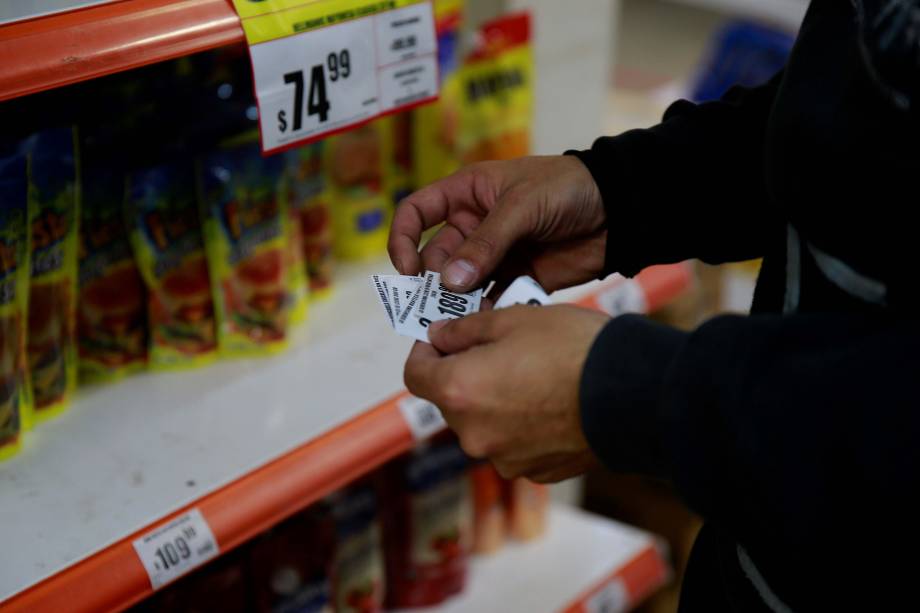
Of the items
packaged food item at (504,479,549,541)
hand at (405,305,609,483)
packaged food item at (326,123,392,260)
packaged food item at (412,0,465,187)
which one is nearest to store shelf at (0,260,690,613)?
packaged food item at (326,123,392,260)

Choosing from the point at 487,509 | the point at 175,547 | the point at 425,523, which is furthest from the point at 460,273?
the point at 487,509

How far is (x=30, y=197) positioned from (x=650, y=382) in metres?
0.70

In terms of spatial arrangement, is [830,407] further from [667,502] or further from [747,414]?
[667,502]

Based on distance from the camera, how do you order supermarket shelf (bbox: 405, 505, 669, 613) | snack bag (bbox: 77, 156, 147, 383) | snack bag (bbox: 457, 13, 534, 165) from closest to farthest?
1. snack bag (bbox: 77, 156, 147, 383)
2. snack bag (bbox: 457, 13, 534, 165)
3. supermarket shelf (bbox: 405, 505, 669, 613)

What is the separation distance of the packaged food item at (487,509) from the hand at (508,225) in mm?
751

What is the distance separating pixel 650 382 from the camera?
688 mm

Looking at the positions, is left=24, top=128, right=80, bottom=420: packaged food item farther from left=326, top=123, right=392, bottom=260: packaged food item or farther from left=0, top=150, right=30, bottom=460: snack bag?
left=326, top=123, right=392, bottom=260: packaged food item

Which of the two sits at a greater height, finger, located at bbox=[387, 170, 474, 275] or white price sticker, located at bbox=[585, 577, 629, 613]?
finger, located at bbox=[387, 170, 474, 275]

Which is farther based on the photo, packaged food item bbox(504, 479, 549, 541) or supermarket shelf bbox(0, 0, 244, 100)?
packaged food item bbox(504, 479, 549, 541)

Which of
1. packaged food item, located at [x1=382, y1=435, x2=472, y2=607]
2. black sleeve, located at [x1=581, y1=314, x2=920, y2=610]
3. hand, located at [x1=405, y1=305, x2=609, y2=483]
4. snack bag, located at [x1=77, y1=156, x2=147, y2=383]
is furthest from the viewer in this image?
packaged food item, located at [x1=382, y1=435, x2=472, y2=607]

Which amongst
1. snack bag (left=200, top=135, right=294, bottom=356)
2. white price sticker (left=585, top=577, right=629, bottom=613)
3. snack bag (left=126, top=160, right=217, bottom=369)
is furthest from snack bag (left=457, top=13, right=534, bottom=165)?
white price sticker (left=585, top=577, right=629, bottom=613)

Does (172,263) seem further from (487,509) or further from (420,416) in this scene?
(487,509)

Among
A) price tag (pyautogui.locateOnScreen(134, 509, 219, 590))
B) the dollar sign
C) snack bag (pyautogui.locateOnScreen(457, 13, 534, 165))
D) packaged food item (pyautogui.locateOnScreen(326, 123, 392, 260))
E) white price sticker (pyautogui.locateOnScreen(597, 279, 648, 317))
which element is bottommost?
white price sticker (pyautogui.locateOnScreen(597, 279, 648, 317))

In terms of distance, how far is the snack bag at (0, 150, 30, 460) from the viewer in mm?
1031
